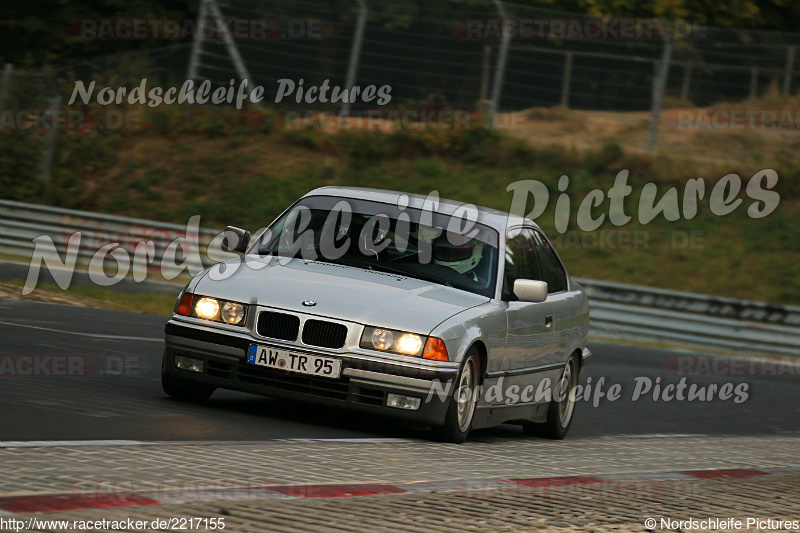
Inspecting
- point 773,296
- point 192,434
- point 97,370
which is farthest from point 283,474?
point 773,296

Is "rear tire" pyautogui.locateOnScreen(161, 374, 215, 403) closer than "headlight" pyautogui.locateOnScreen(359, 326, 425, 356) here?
No

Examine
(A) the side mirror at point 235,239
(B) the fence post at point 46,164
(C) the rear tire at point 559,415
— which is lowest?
(B) the fence post at point 46,164

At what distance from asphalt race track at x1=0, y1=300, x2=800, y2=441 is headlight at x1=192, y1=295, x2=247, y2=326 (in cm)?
64

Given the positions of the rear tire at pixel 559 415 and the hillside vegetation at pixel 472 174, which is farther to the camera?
the hillside vegetation at pixel 472 174

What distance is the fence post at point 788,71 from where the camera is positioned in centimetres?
2650

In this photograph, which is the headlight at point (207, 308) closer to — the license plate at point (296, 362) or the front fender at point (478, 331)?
the license plate at point (296, 362)

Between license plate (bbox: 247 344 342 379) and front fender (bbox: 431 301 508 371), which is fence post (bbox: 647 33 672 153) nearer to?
front fender (bbox: 431 301 508 371)

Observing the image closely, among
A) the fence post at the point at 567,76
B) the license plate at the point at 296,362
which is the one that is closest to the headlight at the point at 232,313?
Answer: the license plate at the point at 296,362

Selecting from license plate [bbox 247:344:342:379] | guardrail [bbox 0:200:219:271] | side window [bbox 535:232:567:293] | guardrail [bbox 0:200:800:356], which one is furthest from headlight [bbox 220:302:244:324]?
guardrail [bbox 0:200:219:271]

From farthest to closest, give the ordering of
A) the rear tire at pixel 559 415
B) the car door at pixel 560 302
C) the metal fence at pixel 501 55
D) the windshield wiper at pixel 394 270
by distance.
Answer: the metal fence at pixel 501 55
the rear tire at pixel 559 415
the car door at pixel 560 302
the windshield wiper at pixel 394 270

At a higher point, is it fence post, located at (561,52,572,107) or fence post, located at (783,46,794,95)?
fence post, located at (783,46,794,95)

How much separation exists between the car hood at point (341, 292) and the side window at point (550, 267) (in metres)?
1.55

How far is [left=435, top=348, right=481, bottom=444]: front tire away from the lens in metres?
8.69

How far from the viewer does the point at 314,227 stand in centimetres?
989
